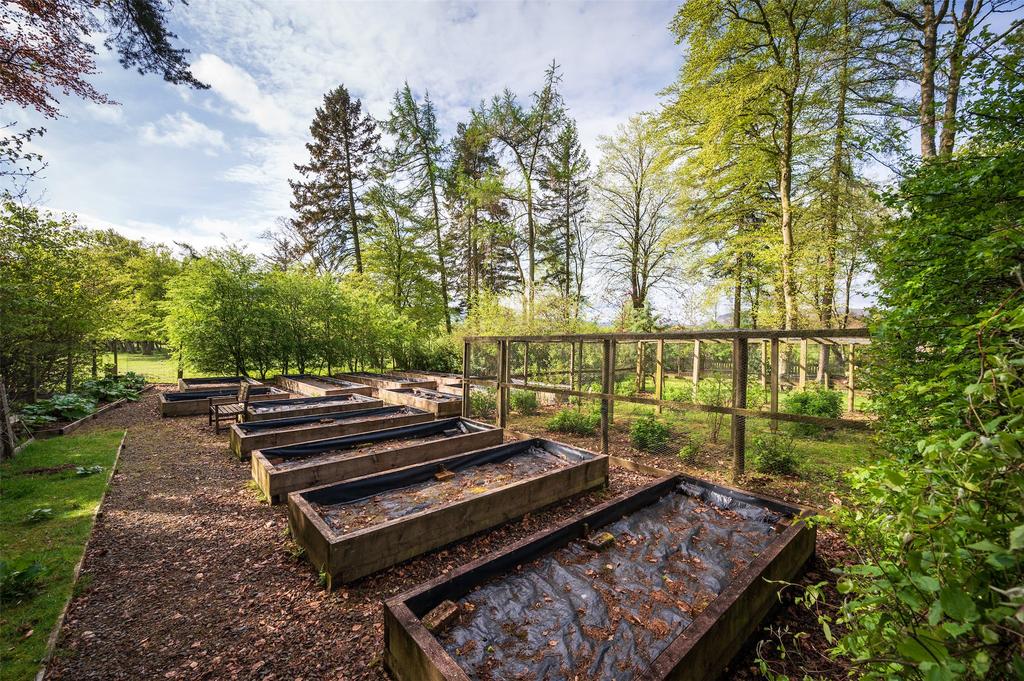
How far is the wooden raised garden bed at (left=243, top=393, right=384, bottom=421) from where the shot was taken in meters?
7.43

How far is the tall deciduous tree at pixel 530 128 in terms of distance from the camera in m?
14.8

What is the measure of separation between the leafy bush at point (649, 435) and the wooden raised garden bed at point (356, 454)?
2.27 meters

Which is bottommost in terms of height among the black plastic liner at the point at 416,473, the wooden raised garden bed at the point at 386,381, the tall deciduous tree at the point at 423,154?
the black plastic liner at the point at 416,473

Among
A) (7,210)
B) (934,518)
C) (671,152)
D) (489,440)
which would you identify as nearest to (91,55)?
(7,210)

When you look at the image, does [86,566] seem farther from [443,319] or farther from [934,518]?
[443,319]

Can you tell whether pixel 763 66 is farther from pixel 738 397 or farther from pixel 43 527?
pixel 43 527

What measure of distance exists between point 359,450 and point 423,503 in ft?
7.33

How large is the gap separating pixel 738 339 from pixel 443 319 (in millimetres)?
15320

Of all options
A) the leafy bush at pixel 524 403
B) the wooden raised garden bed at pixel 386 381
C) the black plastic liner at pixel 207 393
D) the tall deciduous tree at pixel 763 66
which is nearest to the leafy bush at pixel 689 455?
the leafy bush at pixel 524 403

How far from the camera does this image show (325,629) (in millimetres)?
2584

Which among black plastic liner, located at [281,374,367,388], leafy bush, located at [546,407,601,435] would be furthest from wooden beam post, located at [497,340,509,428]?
black plastic liner, located at [281,374,367,388]

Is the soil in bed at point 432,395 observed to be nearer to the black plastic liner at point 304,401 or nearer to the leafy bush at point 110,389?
the black plastic liner at point 304,401

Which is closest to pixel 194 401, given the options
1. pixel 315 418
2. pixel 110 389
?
pixel 110 389

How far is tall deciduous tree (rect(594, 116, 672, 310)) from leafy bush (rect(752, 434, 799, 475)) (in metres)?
11.4
